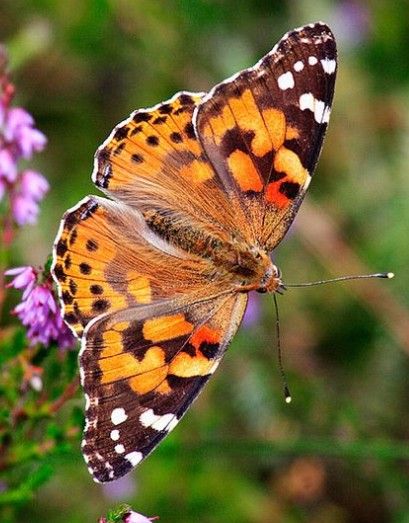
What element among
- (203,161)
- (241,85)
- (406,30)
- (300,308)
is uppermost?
(406,30)

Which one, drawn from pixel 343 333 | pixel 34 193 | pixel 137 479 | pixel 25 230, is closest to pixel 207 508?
pixel 137 479

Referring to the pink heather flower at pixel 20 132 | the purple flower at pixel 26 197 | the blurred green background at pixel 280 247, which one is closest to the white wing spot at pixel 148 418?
the purple flower at pixel 26 197

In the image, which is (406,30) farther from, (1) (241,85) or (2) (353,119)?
(1) (241,85)

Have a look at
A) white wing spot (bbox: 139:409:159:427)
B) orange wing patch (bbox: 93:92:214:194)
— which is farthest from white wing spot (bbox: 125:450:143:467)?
orange wing patch (bbox: 93:92:214:194)

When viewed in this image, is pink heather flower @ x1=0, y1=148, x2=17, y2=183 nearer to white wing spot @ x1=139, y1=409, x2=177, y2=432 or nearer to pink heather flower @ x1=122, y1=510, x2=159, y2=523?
white wing spot @ x1=139, y1=409, x2=177, y2=432

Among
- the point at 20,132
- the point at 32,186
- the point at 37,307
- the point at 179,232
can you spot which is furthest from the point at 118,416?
the point at 20,132

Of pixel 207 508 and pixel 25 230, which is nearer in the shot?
pixel 207 508
